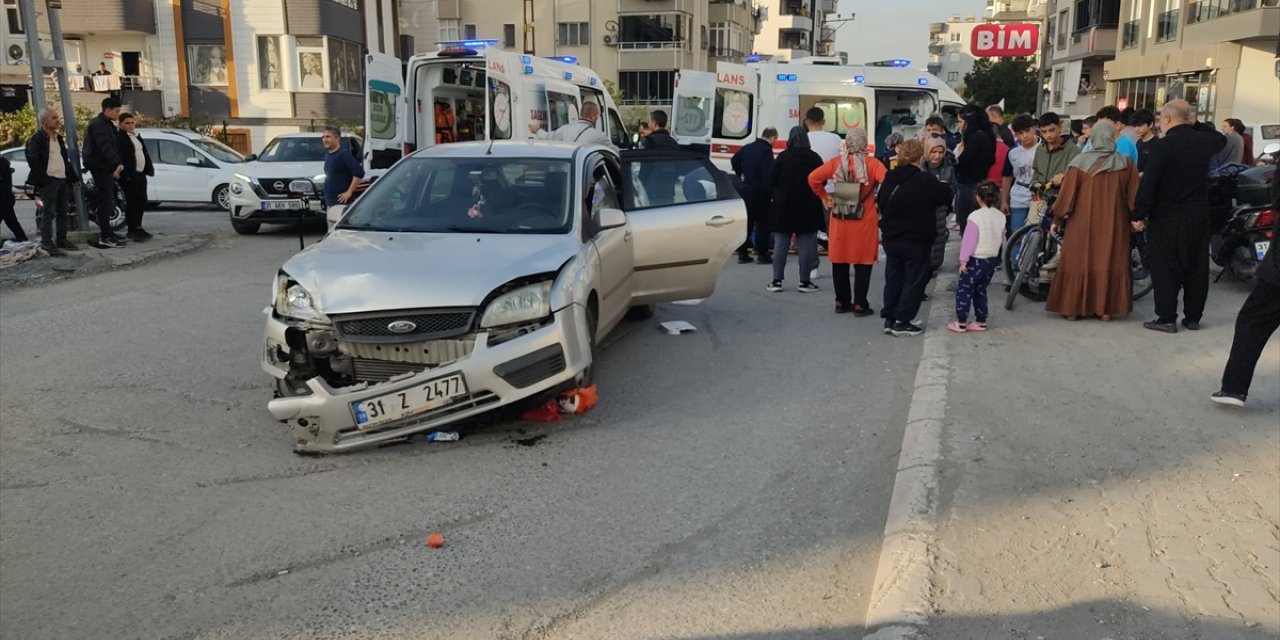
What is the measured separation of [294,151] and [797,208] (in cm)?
1051

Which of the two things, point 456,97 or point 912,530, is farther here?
point 456,97

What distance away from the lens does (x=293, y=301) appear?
562cm

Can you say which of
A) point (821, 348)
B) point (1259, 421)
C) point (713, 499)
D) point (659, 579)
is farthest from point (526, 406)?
point (1259, 421)

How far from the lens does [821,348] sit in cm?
804

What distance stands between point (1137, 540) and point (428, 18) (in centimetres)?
4683

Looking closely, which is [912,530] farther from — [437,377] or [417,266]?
[417,266]

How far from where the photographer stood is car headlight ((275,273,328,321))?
549 cm

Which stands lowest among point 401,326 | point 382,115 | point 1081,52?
point 401,326

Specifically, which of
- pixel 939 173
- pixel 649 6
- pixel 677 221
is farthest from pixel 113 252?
pixel 649 6

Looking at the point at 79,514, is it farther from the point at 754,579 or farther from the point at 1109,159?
the point at 1109,159

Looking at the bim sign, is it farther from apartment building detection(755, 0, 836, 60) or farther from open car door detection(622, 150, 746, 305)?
apartment building detection(755, 0, 836, 60)

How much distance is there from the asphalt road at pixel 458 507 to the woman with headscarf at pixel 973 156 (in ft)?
15.8

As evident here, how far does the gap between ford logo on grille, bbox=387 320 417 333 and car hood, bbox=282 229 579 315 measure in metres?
0.09

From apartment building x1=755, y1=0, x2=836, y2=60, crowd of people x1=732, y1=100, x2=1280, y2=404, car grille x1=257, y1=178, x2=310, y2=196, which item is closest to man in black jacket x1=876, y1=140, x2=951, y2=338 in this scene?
crowd of people x1=732, y1=100, x2=1280, y2=404
